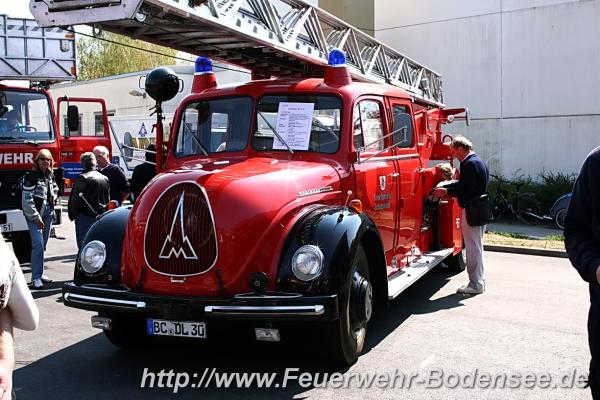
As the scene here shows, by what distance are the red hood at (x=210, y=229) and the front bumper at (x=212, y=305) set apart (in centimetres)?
13

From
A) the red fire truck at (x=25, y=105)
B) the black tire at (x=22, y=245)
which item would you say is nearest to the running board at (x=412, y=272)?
the red fire truck at (x=25, y=105)

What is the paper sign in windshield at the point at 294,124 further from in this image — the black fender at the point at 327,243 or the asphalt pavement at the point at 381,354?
the asphalt pavement at the point at 381,354

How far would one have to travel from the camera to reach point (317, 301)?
4.13 m

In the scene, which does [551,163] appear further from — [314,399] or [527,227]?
[314,399]

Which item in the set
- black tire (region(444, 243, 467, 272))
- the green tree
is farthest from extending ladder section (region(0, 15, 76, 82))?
the green tree

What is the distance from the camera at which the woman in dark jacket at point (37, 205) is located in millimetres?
7637

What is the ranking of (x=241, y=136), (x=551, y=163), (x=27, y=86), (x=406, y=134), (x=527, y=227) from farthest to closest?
(x=551, y=163) < (x=527, y=227) < (x=27, y=86) < (x=406, y=134) < (x=241, y=136)

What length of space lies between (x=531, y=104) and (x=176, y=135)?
13.1 meters

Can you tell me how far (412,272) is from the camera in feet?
20.7

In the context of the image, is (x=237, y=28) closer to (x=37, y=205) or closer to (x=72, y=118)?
(x=37, y=205)

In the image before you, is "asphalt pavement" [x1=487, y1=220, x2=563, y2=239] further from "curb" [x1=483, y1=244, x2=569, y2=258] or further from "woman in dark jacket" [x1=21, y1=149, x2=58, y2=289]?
"woman in dark jacket" [x1=21, y1=149, x2=58, y2=289]

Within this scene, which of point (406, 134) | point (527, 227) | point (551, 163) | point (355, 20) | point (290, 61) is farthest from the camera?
point (355, 20)

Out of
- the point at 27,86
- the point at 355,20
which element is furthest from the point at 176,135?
the point at 355,20

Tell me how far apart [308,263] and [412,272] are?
2299mm
